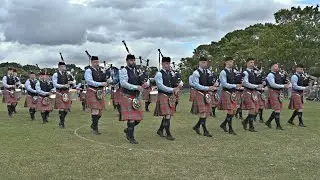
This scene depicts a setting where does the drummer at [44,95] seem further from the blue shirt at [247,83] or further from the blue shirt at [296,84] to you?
the blue shirt at [296,84]

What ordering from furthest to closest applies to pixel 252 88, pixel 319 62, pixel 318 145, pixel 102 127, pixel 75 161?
pixel 319 62, pixel 102 127, pixel 252 88, pixel 318 145, pixel 75 161

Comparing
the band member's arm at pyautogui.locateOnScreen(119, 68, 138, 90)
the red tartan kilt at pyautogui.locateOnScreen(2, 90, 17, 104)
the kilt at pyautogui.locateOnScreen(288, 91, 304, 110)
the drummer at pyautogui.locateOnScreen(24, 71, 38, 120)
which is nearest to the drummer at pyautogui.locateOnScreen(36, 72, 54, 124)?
the drummer at pyautogui.locateOnScreen(24, 71, 38, 120)

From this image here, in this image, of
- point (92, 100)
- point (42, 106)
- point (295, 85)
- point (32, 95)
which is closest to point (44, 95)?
point (42, 106)

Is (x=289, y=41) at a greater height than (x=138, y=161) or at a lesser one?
greater

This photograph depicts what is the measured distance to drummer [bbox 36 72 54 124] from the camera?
48.3 feet

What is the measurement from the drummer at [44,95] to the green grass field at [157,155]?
7.97 ft

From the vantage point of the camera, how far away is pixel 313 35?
3747 centimetres

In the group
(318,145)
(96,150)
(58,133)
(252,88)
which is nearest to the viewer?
(96,150)

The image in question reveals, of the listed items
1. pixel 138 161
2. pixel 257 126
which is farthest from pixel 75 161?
pixel 257 126

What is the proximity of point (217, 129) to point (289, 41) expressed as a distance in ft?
89.7

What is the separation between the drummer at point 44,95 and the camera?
48.3 feet

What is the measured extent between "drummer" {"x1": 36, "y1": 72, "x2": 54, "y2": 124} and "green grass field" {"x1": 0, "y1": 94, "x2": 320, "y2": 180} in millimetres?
2429

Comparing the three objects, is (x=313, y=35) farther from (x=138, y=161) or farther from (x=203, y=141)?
(x=138, y=161)

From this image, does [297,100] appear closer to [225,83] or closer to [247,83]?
[247,83]
